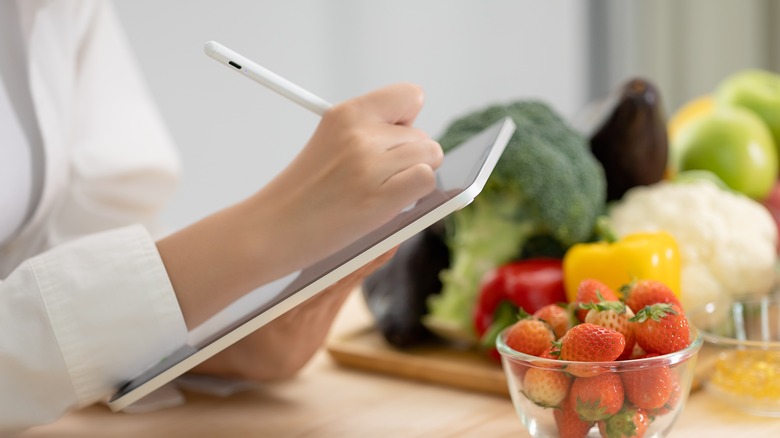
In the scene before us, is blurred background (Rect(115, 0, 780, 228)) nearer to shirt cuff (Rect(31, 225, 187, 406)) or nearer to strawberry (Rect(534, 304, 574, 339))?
shirt cuff (Rect(31, 225, 187, 406))

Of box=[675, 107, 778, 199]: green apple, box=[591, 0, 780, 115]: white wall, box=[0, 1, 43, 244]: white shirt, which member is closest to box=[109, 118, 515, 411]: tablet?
box=[0, 1, 43, 244]: white shirt

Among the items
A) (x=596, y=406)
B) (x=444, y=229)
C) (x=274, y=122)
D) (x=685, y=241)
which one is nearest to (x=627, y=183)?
(x=685, y=241)

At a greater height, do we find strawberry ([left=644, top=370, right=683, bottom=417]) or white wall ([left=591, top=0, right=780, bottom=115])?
white wall ([left=591, top=0, right=780, bottom=115])

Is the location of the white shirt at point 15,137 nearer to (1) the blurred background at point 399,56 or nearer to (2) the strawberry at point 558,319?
(2) the strawberry at point 558,319

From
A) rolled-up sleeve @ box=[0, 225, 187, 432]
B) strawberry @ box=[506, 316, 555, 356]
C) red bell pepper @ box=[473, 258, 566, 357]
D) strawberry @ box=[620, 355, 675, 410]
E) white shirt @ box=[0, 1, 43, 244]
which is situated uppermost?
white shirt @ box=[0, 1, 43, 244]

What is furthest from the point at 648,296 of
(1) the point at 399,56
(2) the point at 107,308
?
(1) the point at 399,56

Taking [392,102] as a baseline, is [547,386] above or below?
below

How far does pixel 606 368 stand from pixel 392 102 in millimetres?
257

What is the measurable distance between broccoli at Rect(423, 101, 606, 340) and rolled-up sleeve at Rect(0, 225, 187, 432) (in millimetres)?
399

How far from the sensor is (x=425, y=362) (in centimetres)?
Answer: 91

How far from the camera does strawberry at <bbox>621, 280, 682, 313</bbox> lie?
660 mm

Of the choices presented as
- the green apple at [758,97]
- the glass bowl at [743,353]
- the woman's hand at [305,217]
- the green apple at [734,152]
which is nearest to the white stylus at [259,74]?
the woman's hand at [305,217]

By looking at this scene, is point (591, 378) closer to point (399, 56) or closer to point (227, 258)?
point (227, 258)

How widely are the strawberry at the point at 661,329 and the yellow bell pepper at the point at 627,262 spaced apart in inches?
8.3
